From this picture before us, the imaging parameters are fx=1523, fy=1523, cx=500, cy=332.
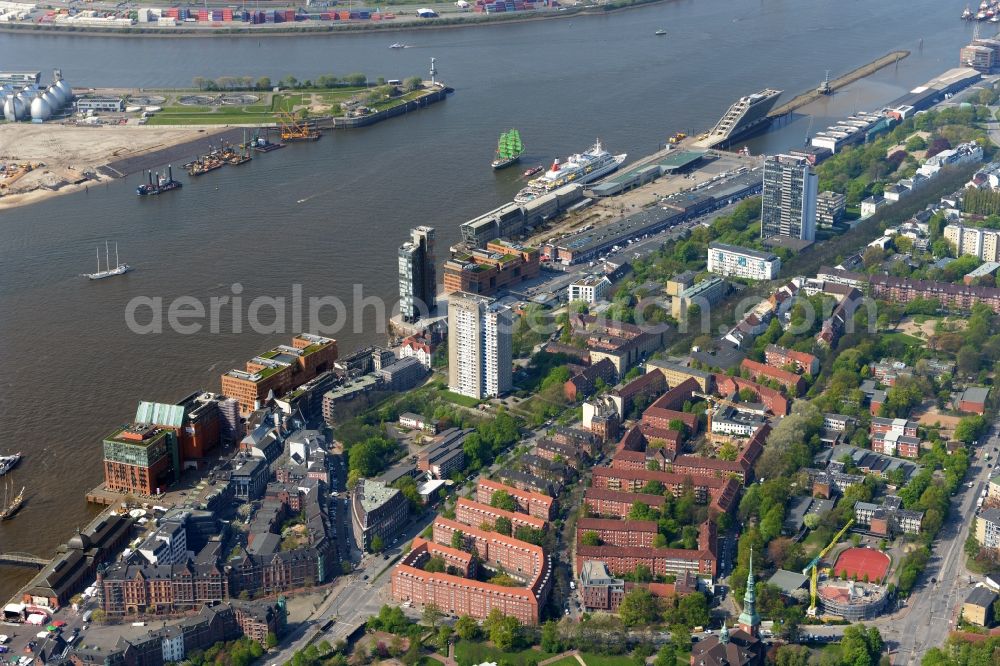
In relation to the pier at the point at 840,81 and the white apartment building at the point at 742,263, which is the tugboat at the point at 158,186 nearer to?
the white apartment building at the point at 742,263

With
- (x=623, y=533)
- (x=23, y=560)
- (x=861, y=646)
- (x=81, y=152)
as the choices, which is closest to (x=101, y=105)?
(x=81, y=152)

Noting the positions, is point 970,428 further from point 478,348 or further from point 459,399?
point 459,399

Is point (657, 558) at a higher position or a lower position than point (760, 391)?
lower

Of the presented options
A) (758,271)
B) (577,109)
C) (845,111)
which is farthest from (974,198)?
(577,109)

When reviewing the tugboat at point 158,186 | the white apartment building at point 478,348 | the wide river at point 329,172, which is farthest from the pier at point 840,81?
the white apartment building at point 478,348

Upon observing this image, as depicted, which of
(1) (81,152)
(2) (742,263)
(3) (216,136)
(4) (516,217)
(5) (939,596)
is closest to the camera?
(5) (939,596)

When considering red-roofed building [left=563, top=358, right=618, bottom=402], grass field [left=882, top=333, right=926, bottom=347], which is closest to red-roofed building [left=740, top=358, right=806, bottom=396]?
red-roofed building [left=563, top=358, right=618, bottom=402]

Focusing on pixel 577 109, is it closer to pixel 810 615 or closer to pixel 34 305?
pixel 34 305
